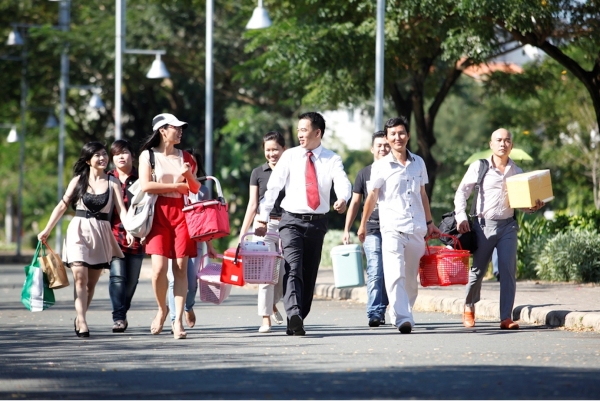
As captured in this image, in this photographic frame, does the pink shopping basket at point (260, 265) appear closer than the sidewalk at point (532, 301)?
Yes

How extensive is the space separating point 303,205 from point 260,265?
664mm

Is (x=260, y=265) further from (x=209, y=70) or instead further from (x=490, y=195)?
(x=209, y=70)

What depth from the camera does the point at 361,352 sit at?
7902 millimetres

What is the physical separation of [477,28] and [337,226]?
15.1 m

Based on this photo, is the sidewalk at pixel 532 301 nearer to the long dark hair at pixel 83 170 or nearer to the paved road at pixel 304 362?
the paved road at pixel 304 362

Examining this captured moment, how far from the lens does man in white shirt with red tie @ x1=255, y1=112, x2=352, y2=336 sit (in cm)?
905

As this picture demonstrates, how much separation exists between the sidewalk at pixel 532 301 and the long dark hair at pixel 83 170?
182 inches

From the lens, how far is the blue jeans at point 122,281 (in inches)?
394

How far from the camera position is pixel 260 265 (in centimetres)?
913

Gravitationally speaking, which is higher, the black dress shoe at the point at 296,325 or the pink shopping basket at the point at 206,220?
the pink shopping basket at the point at 206,220

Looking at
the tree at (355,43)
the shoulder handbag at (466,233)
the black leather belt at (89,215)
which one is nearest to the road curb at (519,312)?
the shoulder handbag at (466,233)

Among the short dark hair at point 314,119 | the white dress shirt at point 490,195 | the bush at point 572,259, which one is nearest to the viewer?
the short dark hair at point 314,119

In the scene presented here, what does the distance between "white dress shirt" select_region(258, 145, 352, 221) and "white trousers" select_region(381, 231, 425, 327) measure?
25.2 inches

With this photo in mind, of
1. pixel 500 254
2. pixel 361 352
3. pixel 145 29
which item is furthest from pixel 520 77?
pixel 361 352
